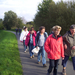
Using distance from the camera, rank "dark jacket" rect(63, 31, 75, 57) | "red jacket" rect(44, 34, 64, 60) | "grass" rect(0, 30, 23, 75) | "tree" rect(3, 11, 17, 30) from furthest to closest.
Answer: "tree" rect(3, 11, 17, 30), "grass" rect(0, 30, 23, 75), "dark jacket" rect(63, 31, 75, 57), "red jacket" rect(44, 34, 64, 60)

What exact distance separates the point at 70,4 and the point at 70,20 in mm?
3401

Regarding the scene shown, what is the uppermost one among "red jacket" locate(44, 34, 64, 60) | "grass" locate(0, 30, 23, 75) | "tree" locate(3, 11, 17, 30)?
"tree" locate(3, 11, 17, 30)

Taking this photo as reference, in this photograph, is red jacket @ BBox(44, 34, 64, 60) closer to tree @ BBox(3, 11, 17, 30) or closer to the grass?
the grass

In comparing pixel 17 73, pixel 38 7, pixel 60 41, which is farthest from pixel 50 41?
pixel 38 7

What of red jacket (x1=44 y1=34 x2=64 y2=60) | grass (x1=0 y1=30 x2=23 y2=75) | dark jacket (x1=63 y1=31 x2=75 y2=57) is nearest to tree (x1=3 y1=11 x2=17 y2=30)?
grass (x1=0 y1=30 x2=23 y2=75)

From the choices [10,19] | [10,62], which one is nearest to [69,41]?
[10,62]

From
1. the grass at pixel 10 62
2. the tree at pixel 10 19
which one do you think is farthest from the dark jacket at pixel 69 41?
the tree at pixel 10 19

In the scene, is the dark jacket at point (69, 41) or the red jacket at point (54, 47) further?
the dark jacket at point (69, 41)

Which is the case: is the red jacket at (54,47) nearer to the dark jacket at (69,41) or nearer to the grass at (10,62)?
the dark jacket at (69,41)

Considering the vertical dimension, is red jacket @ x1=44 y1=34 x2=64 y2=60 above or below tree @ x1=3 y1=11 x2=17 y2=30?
below

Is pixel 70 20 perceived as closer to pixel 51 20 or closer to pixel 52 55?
pixel 51 20

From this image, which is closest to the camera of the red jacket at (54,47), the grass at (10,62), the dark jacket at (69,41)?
the red jacket at (54,47)

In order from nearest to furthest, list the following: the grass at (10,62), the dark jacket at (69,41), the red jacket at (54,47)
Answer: the red jacket at (54,47) → the dark jacket at (69,41) → the grass at (10,62)

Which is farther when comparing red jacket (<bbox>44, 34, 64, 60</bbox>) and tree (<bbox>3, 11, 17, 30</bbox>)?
tree (<bbox>3, 11, 17, 30</bbox>)
